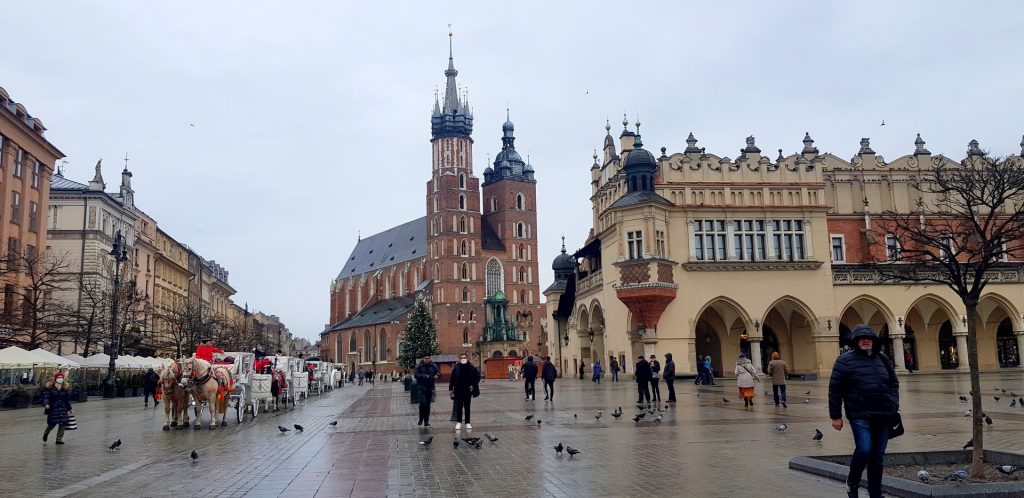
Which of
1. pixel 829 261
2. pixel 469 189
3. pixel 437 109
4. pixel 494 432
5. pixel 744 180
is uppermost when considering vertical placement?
pixel 437 109

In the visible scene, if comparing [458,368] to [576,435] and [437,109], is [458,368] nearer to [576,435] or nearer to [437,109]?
[576,435]

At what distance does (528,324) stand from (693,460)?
9726 cm

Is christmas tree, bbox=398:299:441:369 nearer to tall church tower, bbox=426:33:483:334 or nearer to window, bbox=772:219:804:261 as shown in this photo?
tall church tower, bbox=426:33:483:334

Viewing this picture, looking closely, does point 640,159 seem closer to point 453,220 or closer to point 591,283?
point 591,283

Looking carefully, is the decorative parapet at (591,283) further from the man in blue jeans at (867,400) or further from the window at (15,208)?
the man in blue jeans at (867,400)

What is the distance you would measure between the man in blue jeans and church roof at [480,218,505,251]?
347 feet

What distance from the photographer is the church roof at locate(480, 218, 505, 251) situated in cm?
11412

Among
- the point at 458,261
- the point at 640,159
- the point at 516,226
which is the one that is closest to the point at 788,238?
the point at 640,159

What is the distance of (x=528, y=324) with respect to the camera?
353 ft

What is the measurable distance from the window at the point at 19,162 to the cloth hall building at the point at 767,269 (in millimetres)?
32549

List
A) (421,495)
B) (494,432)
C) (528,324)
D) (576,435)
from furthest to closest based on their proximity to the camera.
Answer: (528,324) → (494,432) → (576,435) → (421,495)

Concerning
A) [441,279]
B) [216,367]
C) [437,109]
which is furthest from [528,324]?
[216,367]

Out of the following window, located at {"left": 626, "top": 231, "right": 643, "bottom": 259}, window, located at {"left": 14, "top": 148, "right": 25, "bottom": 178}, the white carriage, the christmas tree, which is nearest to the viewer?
the white carriage

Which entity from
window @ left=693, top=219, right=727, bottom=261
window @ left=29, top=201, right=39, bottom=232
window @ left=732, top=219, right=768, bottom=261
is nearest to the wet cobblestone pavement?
window @ left=693, top=219, right=727, bottom=261
